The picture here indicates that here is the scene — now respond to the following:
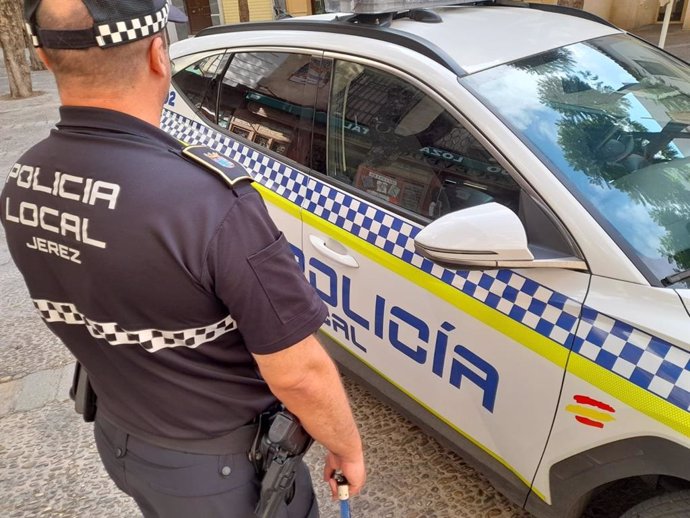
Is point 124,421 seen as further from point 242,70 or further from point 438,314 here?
point 242,70

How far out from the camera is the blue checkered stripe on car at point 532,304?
1.28 meters

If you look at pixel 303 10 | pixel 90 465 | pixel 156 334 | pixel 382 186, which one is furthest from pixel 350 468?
pixel 303 10

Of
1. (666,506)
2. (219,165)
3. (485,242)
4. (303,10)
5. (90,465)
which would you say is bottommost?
(90,465)

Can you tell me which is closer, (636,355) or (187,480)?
(187,480)

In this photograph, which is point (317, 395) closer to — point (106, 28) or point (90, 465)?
point (106, 28)

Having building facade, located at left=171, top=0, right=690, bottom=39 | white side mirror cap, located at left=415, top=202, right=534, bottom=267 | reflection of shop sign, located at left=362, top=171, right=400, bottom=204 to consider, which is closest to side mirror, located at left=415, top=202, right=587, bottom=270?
white side mirror cap, located at left=415, top=202, right=534, bottom=267

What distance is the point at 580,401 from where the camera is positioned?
4.66 feet

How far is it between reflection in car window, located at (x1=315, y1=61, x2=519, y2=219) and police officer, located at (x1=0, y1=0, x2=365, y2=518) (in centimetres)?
91

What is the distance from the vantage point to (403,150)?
1985 millimetres

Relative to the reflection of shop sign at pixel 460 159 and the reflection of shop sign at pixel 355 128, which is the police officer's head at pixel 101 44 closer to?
the reflection of shop sign at pixel 460 159

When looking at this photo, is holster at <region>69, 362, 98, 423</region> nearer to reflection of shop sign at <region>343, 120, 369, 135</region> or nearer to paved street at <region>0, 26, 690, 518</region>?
paved street at <region>0, 26, 690, 518</region>

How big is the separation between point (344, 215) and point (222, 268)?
3.82 ft

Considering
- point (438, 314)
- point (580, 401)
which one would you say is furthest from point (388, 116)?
point (580, 401)

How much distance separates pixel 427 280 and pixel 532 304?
→ 1.17 feet
